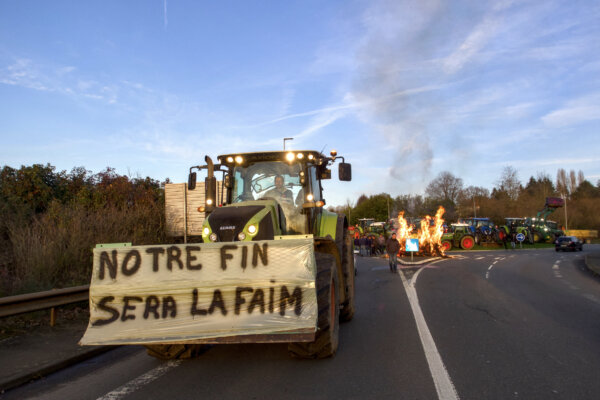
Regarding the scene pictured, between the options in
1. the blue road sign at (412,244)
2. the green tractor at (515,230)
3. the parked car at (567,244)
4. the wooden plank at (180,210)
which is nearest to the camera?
the wooden plank at (180,210)

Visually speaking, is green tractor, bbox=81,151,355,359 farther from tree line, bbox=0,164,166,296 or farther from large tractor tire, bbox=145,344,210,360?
tree line, bbox=0,164,166,296

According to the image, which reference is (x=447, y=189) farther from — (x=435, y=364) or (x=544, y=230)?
(x=435, y=364)

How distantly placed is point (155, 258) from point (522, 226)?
1781 inches

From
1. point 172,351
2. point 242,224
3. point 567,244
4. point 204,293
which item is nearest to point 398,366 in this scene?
point 204,293

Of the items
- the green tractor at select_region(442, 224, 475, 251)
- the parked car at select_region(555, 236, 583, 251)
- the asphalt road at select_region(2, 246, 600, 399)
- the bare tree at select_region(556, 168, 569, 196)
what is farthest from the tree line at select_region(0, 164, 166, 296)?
the bare tree at select_region(556, 168, 569, 196)

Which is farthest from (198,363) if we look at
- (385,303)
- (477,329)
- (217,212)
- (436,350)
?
(385,303)

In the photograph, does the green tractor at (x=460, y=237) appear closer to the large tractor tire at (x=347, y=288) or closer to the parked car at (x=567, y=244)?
the parked car at (x=567, y=244)

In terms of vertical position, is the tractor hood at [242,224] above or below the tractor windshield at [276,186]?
below

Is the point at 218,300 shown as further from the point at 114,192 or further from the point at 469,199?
the point at 469,199

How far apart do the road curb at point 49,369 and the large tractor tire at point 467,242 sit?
34206 mm

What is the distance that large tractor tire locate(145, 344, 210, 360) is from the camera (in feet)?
18.2

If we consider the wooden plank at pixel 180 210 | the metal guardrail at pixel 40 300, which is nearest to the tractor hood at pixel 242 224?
the metal guardrail at pixel 40 300

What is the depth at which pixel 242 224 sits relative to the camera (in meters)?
5.86

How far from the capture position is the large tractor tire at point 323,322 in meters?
5.01
